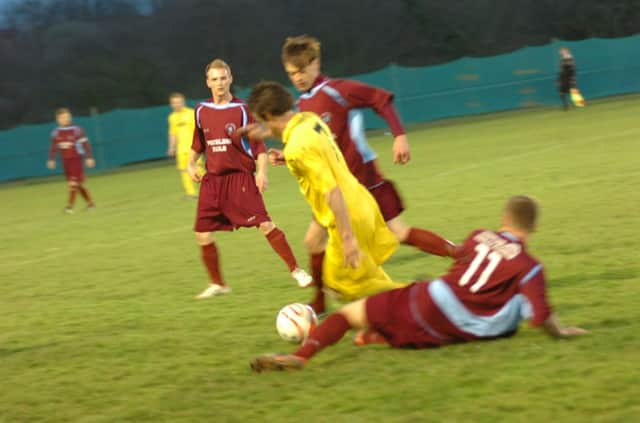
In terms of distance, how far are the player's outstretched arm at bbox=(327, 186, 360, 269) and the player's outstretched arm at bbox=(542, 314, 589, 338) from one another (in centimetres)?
100

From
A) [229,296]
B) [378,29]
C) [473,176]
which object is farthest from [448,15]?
[229,296]

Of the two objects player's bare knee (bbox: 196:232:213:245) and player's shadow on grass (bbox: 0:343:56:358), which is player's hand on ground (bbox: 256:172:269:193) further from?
player's shadow on grass (bbox: 0:343:56:358)

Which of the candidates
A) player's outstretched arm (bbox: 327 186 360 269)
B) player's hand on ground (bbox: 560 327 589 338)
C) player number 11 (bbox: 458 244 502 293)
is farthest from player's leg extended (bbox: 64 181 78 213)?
player's hand on ground (bbox: 560 327 589 338)

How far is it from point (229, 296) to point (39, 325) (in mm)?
1405

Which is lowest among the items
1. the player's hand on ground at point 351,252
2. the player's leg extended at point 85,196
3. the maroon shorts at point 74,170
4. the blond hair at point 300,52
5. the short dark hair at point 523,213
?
the player's leg extended at point 85,196

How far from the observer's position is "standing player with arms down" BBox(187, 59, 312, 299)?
315 inches

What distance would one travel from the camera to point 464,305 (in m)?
5.00

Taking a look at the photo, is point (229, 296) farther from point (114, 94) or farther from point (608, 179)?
point (114, 94)

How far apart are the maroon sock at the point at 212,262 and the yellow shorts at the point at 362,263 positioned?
228 centimetres

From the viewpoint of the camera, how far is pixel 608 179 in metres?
12.2

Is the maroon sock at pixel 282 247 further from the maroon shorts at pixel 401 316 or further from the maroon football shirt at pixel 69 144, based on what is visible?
the maroon football shirt at pixel 69 144

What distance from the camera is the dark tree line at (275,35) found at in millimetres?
49812

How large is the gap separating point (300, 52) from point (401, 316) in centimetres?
187

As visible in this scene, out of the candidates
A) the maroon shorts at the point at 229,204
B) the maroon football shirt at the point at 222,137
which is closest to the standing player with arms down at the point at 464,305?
the maroon shorts at the point at 229,204
